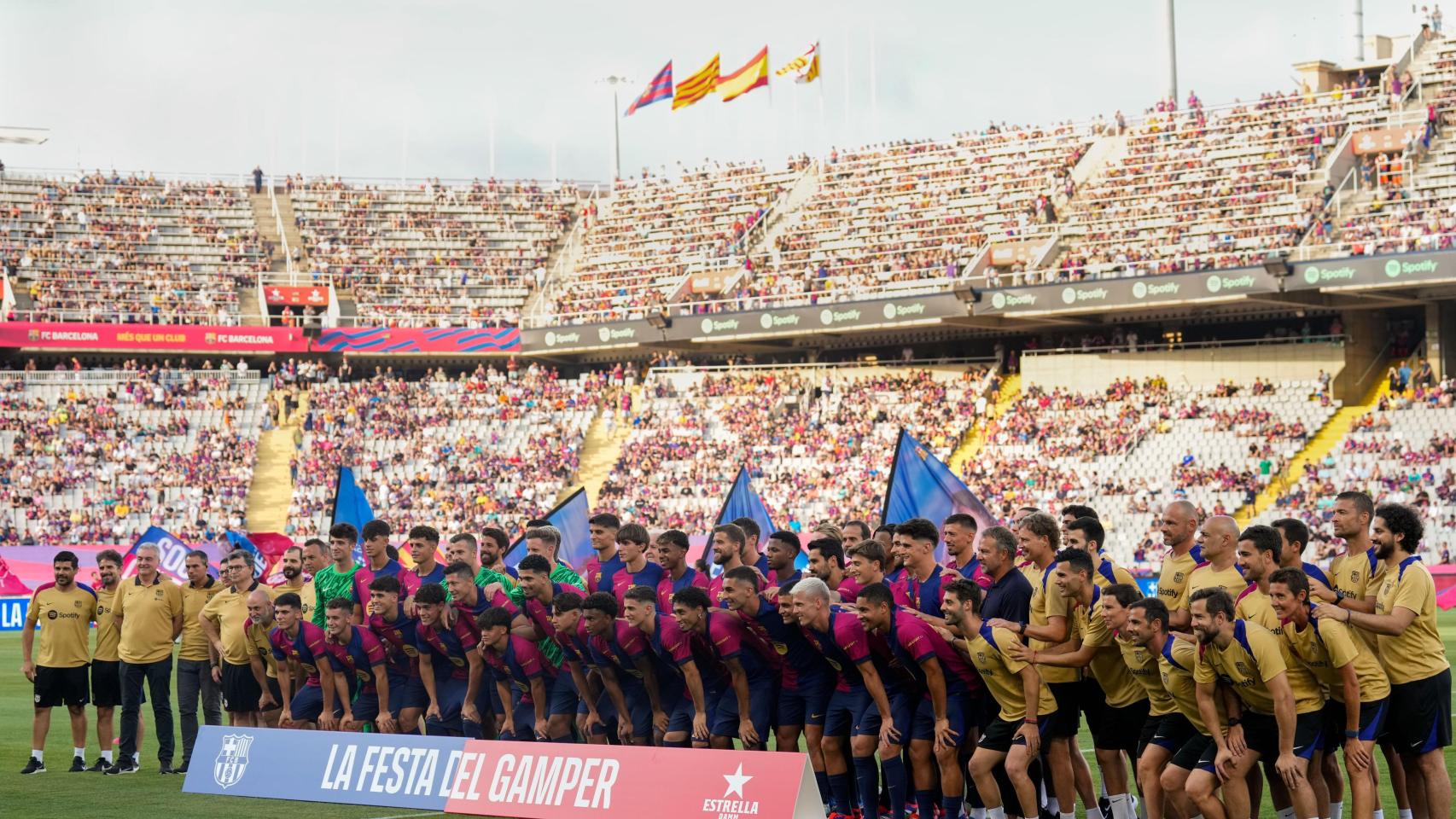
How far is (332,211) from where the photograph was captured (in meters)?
59.9

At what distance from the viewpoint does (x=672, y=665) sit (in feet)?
36.7

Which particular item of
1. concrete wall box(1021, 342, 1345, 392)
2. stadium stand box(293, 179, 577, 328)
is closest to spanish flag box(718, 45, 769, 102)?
stadium stand box(293, 179, 577, 328)

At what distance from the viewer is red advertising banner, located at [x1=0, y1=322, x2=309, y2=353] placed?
49812 mm

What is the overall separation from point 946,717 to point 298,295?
47.5 m

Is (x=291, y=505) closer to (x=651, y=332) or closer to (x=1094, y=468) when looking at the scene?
(x=651, y=332)

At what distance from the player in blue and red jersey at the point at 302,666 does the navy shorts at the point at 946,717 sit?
4.77 meters

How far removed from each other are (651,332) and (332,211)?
16.6 m

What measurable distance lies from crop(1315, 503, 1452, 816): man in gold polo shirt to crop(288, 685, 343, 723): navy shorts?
755cm

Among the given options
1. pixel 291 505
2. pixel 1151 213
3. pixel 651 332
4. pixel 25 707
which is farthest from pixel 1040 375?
pixel 25 707

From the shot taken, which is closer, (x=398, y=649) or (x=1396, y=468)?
(x=398, y=649)

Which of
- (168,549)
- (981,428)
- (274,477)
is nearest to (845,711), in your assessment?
(168,549)

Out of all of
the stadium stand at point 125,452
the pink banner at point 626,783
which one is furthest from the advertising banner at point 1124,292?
the pink banner at point 626,783

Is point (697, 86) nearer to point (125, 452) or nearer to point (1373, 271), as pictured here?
point (125, 452)

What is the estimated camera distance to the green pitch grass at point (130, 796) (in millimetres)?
11602
